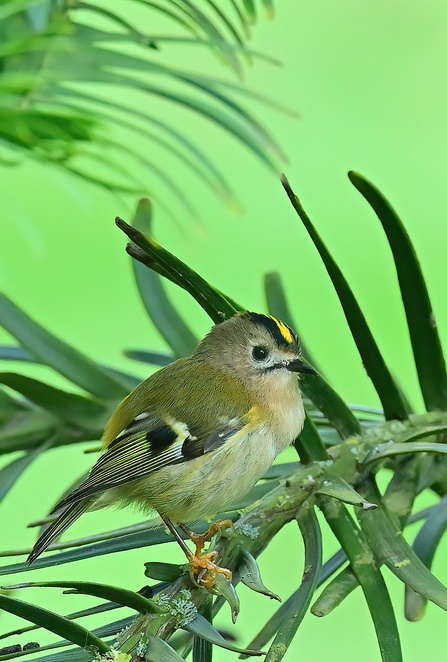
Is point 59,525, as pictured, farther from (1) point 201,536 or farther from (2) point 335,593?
(2) point 335,593

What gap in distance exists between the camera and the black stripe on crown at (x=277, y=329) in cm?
63

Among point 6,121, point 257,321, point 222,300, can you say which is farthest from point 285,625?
point 6,121

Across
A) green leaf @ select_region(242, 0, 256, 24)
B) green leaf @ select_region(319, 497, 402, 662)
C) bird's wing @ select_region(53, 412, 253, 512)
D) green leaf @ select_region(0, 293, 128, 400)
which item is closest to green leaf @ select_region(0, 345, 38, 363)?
green leaf @ select_region(0, 293, 128, 400)

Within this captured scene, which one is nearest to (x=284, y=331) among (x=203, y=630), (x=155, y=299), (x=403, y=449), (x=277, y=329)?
(x=277, y=329)

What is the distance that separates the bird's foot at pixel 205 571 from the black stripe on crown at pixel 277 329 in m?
0.26

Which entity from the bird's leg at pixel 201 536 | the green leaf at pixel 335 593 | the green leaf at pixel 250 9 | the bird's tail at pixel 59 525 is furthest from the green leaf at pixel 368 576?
the green leaf at pixel 250 9

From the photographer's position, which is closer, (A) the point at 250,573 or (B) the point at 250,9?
(A) the point at 250,573

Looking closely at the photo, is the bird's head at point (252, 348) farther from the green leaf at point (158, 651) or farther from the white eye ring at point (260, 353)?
the green leaf at point (158, 651)

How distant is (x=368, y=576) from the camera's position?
43cm

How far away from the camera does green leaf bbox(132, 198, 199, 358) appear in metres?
0.63

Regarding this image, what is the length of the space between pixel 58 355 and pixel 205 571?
1.05 ft

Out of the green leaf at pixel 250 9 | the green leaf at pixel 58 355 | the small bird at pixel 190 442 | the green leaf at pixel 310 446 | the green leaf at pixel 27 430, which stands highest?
the green leaf at pixel 250 9

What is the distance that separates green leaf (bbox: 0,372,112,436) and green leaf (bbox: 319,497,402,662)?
272 millimetres

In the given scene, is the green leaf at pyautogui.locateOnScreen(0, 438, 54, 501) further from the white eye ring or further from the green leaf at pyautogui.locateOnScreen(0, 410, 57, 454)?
the white eye ring
